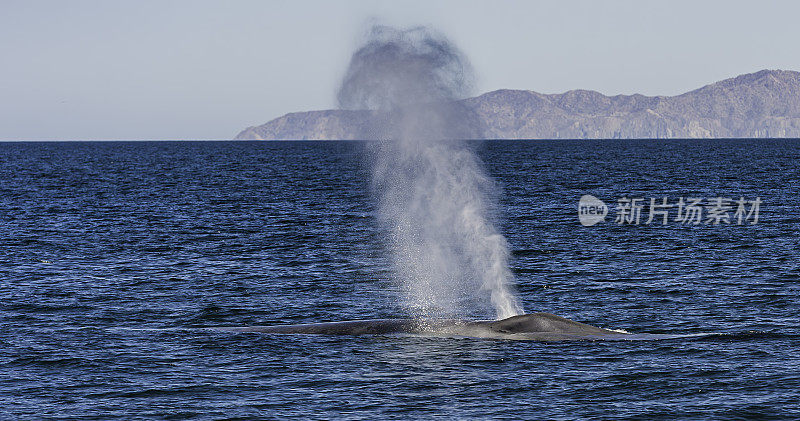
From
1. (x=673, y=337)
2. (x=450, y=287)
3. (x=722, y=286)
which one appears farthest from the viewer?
(x=450, y=287)

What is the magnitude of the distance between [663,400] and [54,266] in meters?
35.6

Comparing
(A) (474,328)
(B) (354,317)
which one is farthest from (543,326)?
(B) (354,317)

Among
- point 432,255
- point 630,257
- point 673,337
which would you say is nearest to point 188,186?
point 432,255

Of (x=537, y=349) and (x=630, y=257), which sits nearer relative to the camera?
(x=537, y=349)

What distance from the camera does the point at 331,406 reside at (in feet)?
76.4

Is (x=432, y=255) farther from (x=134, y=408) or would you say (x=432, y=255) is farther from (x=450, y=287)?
(x=134, y=408)
